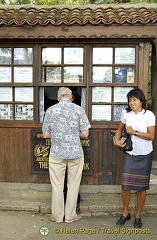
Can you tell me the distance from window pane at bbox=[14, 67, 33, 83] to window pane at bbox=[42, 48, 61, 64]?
358 mm

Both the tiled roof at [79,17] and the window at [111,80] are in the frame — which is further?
the window at [111,80]

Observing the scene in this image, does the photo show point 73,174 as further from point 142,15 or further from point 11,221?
point 142,15

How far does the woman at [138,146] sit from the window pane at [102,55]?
5.09ft

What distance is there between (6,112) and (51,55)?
1.43 metres

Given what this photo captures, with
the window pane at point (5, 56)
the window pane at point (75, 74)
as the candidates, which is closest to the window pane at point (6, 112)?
the window pane at point (5, 56)

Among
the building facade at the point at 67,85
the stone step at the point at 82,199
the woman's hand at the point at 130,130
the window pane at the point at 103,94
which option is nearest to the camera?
the woman's hand at the point at 130,130

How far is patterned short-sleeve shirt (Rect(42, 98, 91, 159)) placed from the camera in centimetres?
414

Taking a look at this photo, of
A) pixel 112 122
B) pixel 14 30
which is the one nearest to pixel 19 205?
pixel 112 122

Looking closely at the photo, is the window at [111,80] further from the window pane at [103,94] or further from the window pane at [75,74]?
the window pane at [75,74]

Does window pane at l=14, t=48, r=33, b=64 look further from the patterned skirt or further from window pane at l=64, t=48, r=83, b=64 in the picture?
the patterned skirt

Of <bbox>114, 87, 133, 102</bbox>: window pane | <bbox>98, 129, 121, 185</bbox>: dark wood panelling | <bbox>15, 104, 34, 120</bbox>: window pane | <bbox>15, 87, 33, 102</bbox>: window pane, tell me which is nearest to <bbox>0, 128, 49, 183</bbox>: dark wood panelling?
<bbox>15, 104, 34, 120</bbox>: window pane

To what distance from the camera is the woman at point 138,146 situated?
405cm

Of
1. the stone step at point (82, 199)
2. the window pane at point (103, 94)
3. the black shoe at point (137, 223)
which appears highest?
the window pane at point (103, 94)

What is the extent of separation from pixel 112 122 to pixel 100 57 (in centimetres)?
127
